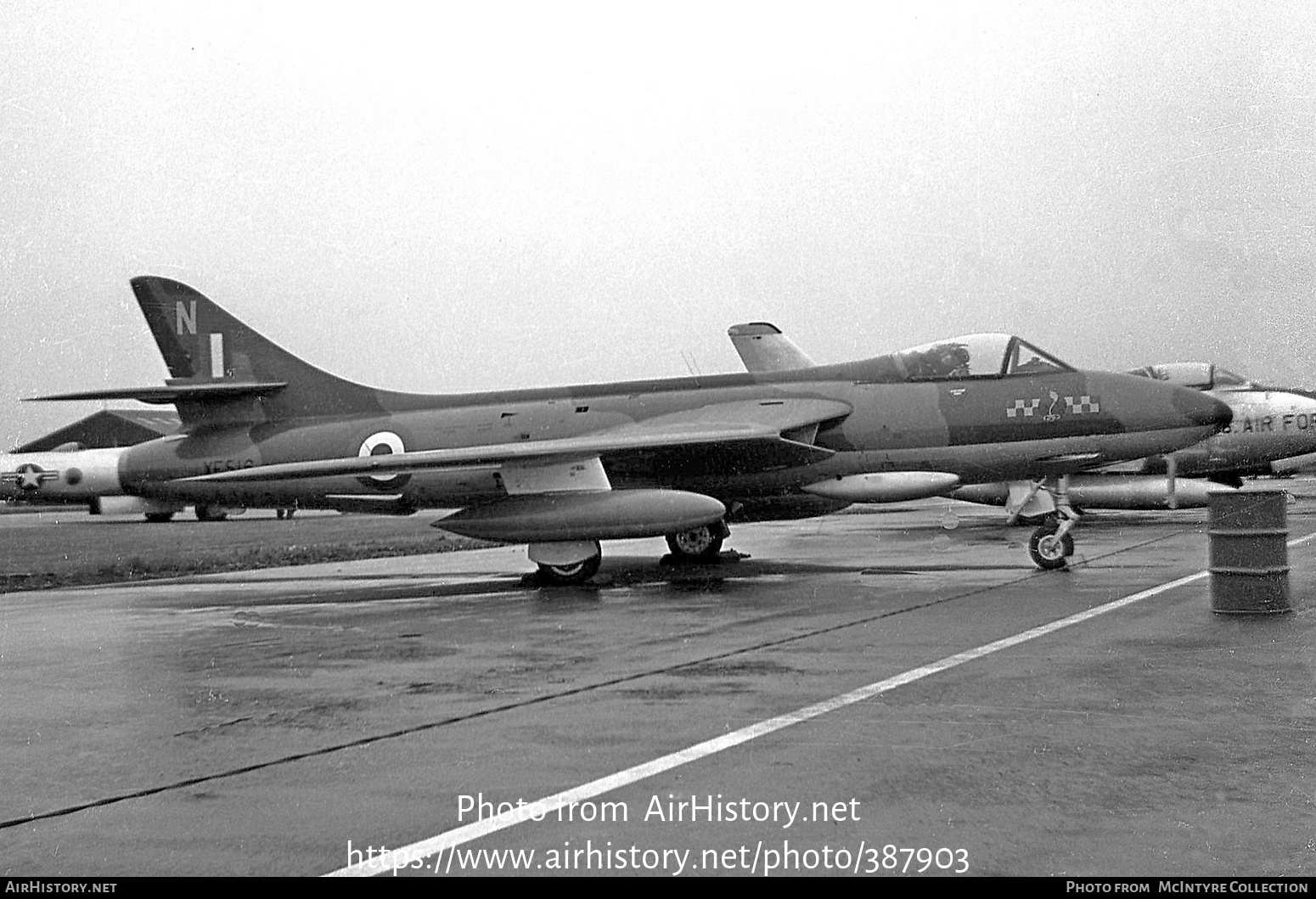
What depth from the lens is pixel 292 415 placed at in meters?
17.2

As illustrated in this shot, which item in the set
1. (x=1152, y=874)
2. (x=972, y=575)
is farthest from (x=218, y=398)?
(x=1152, y=874)

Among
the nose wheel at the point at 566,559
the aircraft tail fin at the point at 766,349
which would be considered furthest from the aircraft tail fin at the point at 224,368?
the aircraft tail fin at the point at 766,349

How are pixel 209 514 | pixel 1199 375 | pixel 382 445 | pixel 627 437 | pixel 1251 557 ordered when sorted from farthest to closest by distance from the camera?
pixel 209 514 < pixel 1199 375 < pixel 382 445 < pixel 627 437 < pixel 1251 557

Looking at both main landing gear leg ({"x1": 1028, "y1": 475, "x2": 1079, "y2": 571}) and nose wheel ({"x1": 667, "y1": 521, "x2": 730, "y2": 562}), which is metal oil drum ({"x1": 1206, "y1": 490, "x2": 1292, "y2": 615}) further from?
nose wheel ({"x1": 667, "y1": 521, "x2": 730, "y2": 562})

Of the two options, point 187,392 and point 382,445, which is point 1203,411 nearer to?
point 382,445

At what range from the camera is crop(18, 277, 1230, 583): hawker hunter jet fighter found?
1491 cm

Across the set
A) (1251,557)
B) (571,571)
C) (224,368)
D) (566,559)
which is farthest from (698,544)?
(1251,557)

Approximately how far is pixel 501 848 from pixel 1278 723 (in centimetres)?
383

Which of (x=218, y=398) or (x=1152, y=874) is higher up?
(x=218, y=398)

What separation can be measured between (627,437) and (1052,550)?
5119mm

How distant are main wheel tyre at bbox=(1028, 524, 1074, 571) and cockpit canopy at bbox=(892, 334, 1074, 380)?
2206 mm

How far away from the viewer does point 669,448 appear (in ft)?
51.1

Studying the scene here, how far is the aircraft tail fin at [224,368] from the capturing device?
16797 millimetres

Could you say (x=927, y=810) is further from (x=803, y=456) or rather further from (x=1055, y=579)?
(x=803, y=456)
